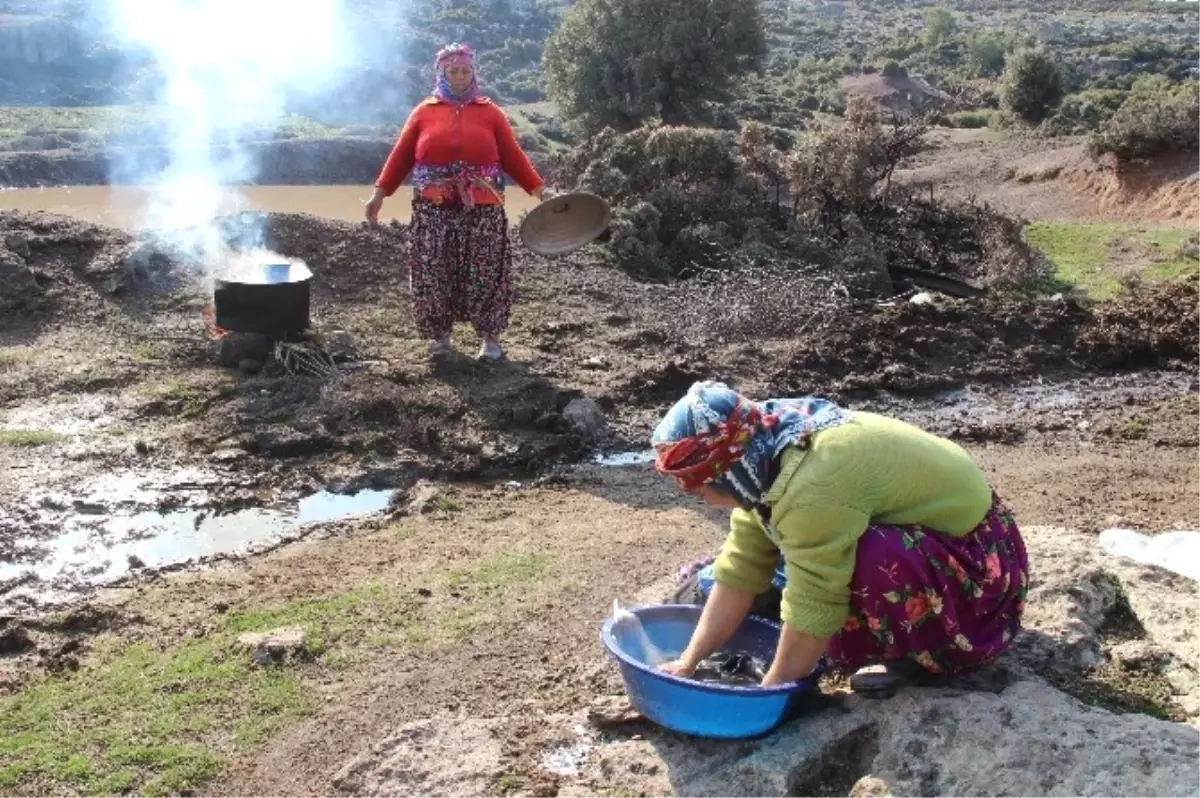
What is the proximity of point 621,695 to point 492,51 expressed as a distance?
51.5m

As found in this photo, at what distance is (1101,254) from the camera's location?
1193 cm

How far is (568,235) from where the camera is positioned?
763 centimetres

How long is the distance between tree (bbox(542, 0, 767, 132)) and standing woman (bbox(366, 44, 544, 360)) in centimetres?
1659

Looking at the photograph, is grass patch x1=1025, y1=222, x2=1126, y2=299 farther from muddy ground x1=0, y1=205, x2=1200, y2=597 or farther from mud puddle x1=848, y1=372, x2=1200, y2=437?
mud puddle x1=848, y1=372, x2=1200, y2=437

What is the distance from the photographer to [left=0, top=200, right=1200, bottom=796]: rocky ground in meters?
3.31

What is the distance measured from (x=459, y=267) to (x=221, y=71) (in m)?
28.2

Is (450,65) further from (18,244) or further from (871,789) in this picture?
(871,789)

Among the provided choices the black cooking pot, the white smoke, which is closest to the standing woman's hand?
the black cooking pot

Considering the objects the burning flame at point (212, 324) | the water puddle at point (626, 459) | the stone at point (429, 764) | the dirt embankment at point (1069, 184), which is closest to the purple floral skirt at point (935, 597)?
the stone at point (429, 764)

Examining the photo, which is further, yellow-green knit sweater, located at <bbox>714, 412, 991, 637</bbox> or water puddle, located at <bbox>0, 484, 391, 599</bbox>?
water puddle, located at <bbox>0, 484, 391, 599</bbox>

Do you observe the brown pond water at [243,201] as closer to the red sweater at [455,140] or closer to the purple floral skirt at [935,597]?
the red sweater at [455,140]

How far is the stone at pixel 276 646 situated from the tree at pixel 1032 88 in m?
29.4

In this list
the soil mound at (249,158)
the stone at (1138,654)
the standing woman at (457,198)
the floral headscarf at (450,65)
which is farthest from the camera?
the soil mound at (249,158)

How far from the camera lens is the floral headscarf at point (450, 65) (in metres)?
6.95
